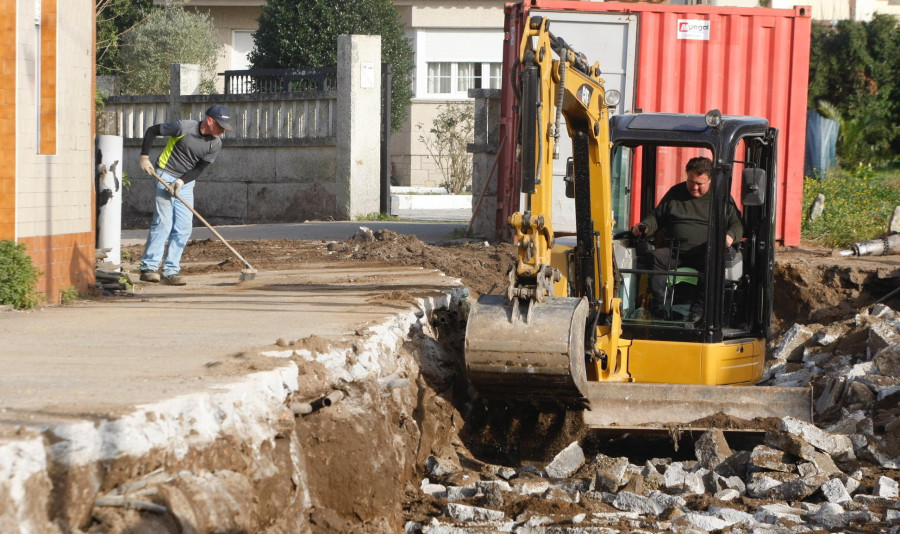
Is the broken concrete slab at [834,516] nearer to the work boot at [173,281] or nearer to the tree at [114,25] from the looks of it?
the work boot at [173,281]

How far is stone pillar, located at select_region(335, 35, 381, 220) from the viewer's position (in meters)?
18.3

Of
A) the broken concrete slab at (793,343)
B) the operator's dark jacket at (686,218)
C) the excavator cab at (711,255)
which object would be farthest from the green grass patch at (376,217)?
the operator's dark jacket at (686,218)

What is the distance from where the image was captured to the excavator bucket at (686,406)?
7.59 meters

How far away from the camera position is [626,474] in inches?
283

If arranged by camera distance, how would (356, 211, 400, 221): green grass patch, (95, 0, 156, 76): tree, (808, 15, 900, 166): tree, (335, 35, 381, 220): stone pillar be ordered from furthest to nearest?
(808, 15, 900, 166): tree, (95, 0, 156, 76): tree, (356, 211, 400, 221): green grass patch, (335, 35, 381, 220): stone pillar

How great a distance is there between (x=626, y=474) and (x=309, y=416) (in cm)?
234

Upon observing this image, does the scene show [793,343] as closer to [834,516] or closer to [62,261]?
[834,516]

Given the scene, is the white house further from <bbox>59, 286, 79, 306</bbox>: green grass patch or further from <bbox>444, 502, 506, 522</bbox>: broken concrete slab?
<bbox>444, 502, 506, 522</bbox>: broken concrete slab

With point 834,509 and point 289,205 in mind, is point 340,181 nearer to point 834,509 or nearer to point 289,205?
point 289,205

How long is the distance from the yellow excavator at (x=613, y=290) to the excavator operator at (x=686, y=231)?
39 millimetres

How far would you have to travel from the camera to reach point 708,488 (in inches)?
280

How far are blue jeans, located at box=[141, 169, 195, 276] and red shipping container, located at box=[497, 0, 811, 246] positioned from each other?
439cm

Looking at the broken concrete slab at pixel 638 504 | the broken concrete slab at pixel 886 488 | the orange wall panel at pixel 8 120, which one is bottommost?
the broken concrete slab at pixel 638 504

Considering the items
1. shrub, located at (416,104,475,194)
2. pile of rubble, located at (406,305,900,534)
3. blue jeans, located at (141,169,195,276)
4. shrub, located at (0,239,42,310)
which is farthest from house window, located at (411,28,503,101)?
pile of rubble, located at (406,305,900,534)
